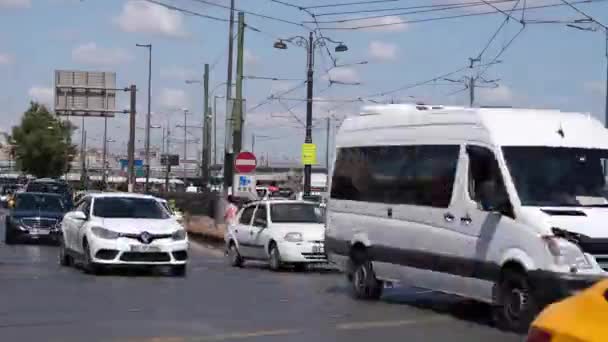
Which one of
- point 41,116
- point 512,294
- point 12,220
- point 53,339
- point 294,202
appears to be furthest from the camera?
point 41,116

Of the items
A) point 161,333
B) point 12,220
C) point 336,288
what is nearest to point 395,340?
point 161,333

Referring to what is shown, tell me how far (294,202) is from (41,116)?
73769 mm

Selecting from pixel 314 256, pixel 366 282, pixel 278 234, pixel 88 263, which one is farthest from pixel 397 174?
pixel 278 234

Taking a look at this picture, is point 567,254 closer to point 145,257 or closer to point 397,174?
point 397,174

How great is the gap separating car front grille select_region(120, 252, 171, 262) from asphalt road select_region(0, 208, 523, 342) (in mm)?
336

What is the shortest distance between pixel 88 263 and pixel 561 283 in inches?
414

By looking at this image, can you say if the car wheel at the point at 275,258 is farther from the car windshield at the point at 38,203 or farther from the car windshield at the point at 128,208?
the car windshield at the point at 38,203

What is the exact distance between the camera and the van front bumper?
11.5 m

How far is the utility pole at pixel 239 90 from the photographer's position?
113 feet

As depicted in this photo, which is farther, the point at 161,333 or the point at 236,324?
the point at 236,324

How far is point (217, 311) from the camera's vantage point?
46.1ft

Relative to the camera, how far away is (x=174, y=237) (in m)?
19.9

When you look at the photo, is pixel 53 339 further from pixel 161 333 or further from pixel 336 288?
pixel 336 288

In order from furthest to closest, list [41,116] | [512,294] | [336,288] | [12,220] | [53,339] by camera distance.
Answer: [41,116] < [12,220] < [336,288] < [512,294] < [53,339]
